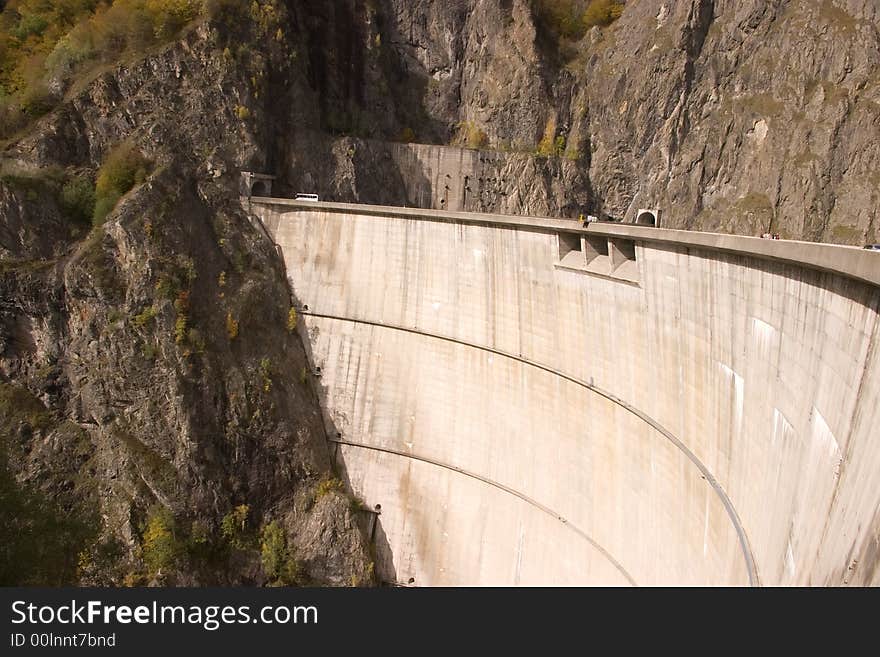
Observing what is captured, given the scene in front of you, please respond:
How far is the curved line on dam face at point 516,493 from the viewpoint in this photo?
53.2 feet

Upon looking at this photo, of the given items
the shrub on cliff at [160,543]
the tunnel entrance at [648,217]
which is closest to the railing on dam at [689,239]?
the tunnel entrance at [648,217]

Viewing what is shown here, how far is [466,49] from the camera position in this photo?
30281mm

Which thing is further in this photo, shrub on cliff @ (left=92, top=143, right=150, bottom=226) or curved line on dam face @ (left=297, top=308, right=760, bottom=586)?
shrub on cliff @ (left=92, top=143, right=150, bottom=226)

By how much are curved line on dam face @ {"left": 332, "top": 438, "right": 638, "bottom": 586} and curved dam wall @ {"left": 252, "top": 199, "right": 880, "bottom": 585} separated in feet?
0.23

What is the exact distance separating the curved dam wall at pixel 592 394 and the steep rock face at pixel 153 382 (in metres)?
1.82

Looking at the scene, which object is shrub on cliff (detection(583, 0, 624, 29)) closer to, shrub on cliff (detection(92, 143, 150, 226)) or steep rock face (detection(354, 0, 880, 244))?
steep rock face (detection(354, 0, 880, 244))

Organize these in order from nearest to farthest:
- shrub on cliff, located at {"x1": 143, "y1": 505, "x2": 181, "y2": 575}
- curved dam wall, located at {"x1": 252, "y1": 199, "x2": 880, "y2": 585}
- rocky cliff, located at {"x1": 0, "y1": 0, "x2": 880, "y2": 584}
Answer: curved dam wall, located at {"x1": 252, "y1": 199, "x2": 880, "y2": 585} → shrub on cliff, located at {"x1": 143, "y1": 505, "x2": 181, "y2": 575} → rocky cliff, located at {"x1": 0, "y1": 0, "x2": 880, "y2": 584}

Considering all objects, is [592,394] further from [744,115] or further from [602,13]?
[602,13]

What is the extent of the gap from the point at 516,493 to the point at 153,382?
11.7 metres

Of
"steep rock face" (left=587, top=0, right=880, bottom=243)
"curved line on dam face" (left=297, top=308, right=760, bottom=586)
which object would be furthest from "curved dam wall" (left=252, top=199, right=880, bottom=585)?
"steep rock face" (left=587, top=0, right=880, bottom=243)

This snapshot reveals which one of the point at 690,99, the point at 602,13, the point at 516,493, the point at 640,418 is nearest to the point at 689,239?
the point at 640,418

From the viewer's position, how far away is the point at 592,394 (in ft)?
55.3

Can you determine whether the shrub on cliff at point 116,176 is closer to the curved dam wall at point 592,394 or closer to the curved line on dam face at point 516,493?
the curved dam wall at point 592,394

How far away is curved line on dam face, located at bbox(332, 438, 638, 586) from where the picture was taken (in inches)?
638
